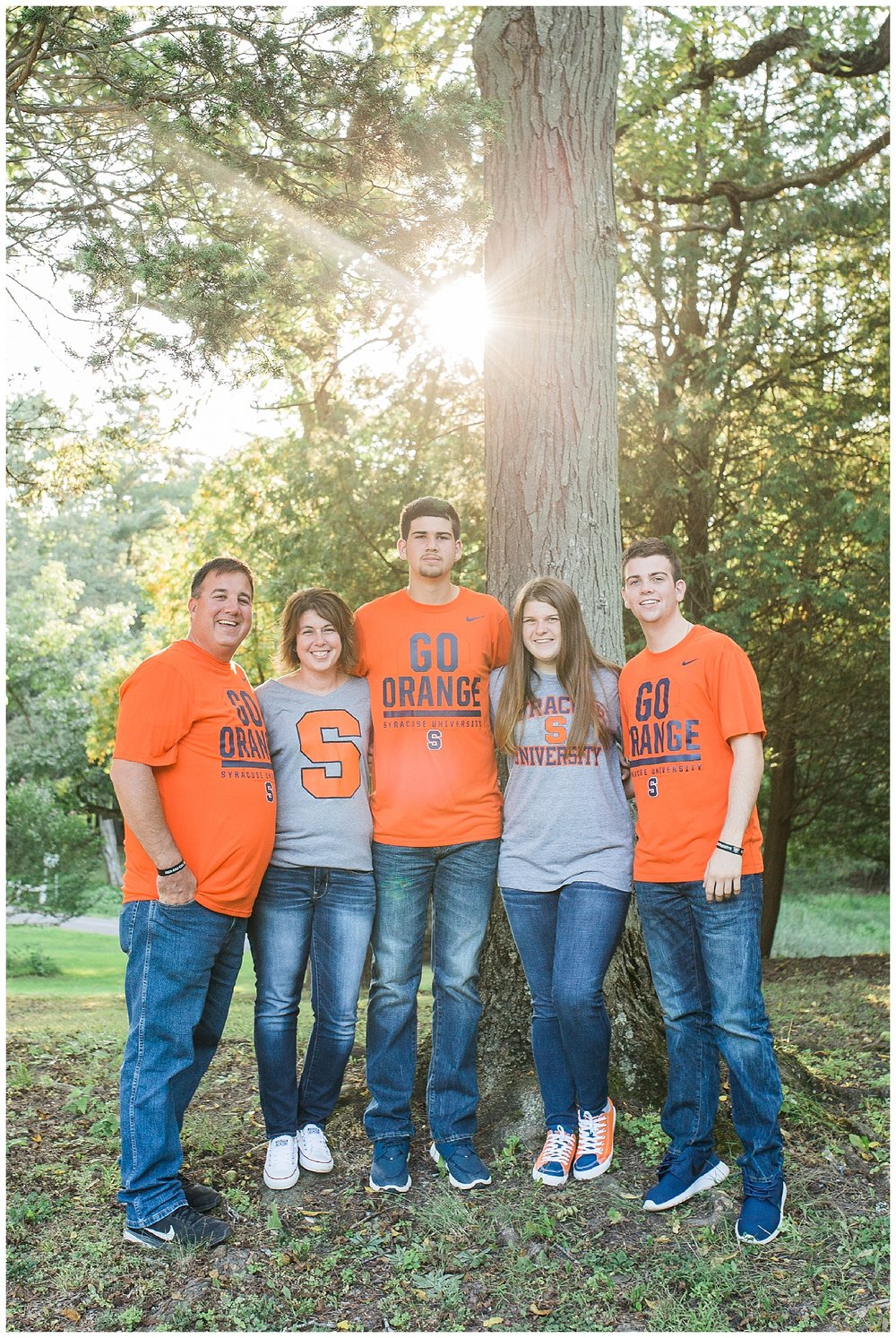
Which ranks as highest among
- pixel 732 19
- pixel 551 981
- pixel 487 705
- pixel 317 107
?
pixel 732 19

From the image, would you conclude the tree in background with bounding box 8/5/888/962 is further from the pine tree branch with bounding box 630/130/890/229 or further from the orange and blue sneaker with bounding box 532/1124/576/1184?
the orange and blue sneaker with bounding box 532/1124/576/1184

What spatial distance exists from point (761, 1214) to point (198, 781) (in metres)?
2.39

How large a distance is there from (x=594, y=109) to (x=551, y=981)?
12.9ft

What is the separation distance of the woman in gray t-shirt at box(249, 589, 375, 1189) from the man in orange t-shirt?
0.11 metres

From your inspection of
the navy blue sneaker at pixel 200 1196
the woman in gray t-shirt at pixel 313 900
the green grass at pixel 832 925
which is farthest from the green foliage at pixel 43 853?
the woman in gray t-shirt at pixel 313 900

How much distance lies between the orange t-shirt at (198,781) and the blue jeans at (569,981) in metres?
0.95

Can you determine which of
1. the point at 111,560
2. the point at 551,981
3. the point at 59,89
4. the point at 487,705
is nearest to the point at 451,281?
the point at 59,89

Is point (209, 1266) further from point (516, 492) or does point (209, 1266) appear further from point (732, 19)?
point (732, 19)

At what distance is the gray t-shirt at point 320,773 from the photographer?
3840 mm

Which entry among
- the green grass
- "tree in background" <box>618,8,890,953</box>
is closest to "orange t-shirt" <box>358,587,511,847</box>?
A: "tree in background" <box>618,8,890,953</box>

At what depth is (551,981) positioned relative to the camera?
3.77 meters

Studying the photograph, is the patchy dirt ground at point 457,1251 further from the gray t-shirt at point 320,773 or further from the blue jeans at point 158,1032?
the gray t-shirt at point 320,773

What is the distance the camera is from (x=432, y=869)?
3918mm

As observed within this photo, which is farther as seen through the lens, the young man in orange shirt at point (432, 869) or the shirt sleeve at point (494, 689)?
the shirt sleeve at point (494, 689)
